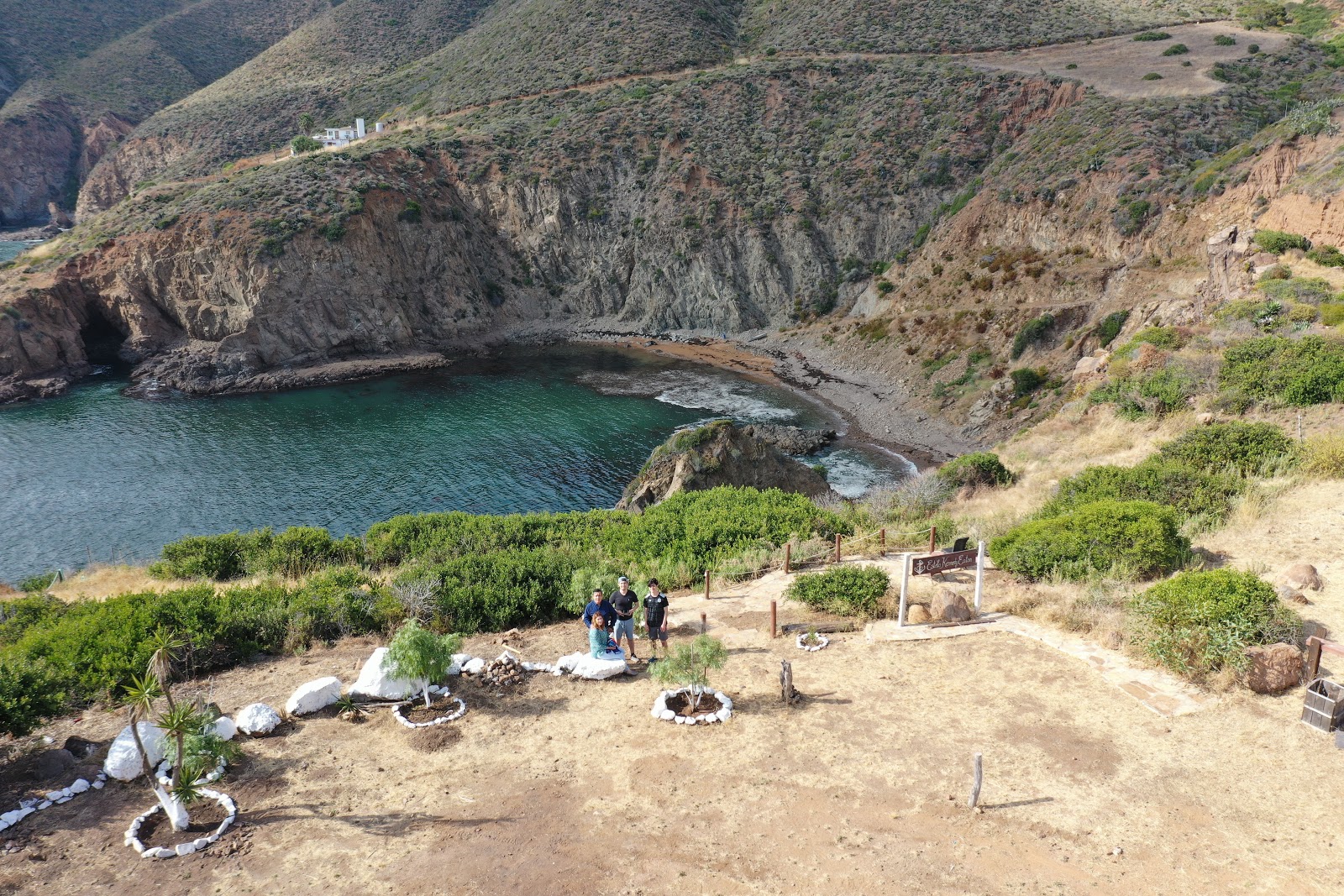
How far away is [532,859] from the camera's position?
8.62 meters

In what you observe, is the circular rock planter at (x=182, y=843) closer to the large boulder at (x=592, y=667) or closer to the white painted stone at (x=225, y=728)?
the white painted stone at (x=225, y=728)

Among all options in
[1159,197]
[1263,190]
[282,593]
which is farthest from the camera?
[1159,197]

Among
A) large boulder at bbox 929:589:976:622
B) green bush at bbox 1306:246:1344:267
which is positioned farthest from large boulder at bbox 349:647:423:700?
green bush at bbox 1306:246:1344:267

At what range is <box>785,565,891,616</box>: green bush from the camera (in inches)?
576

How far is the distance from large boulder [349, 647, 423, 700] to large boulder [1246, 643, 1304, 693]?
11.6 meters

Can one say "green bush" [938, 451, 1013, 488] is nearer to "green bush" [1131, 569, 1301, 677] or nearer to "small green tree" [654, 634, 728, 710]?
"green bush" [1131, 569, 1301, 677]

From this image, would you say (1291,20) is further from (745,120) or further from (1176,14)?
(745,120)

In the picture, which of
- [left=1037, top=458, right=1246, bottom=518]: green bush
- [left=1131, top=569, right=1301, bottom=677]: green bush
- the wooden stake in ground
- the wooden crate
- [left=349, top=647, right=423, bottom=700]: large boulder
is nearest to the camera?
the wooden stake in ground

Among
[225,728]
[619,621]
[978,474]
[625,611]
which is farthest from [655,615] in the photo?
[978,474]

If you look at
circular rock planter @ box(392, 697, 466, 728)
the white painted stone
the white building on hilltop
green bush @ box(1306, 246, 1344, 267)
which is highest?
the white building on hilltop

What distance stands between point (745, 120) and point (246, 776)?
2753 inches

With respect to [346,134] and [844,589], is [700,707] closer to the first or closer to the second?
[844,589]

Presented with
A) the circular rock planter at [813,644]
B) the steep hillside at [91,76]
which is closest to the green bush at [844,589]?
the circular rock planter at [813,644]

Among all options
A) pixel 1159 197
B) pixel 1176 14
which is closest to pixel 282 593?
pixel 1159 197
